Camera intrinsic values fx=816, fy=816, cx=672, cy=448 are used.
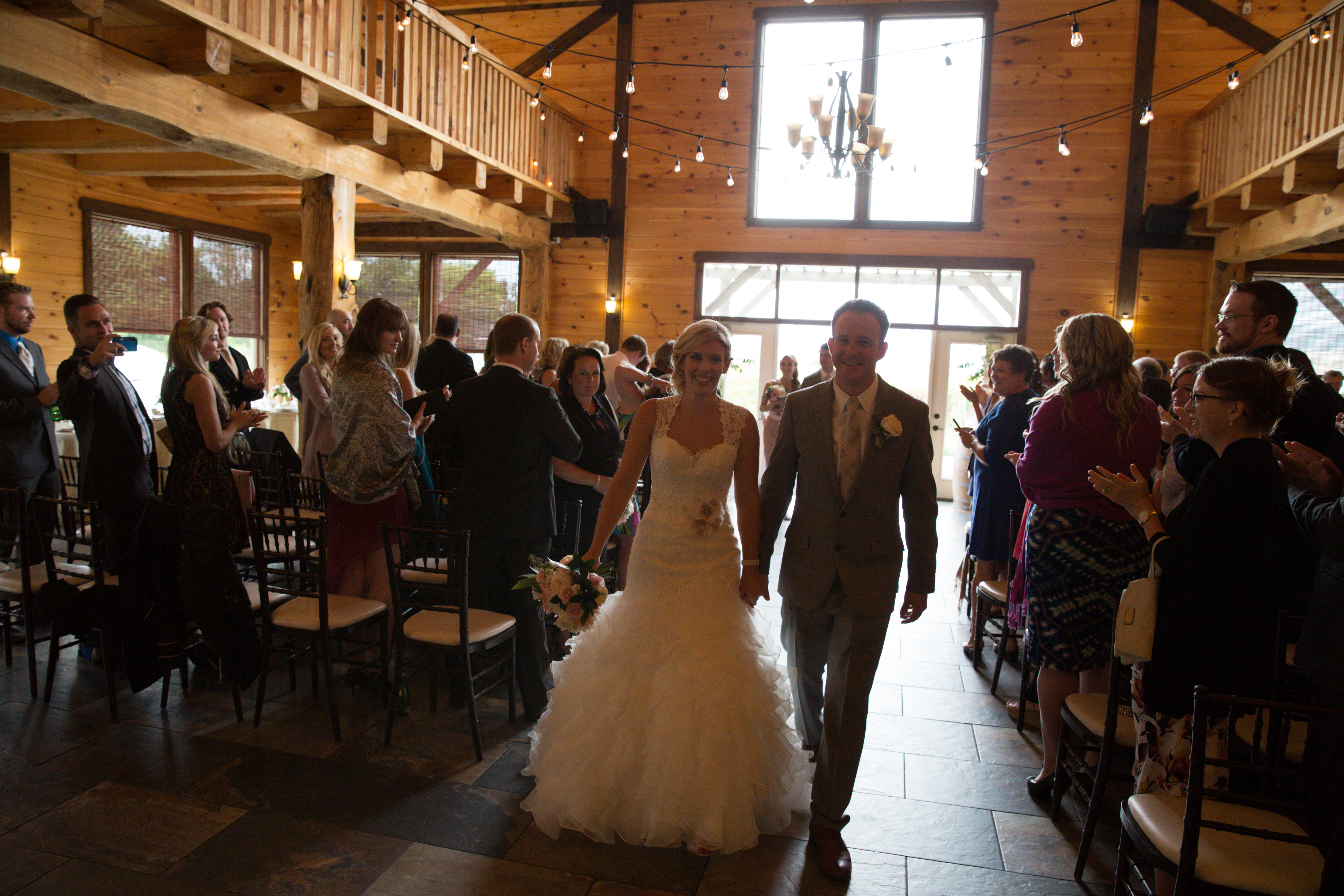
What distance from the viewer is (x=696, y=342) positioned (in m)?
2.63

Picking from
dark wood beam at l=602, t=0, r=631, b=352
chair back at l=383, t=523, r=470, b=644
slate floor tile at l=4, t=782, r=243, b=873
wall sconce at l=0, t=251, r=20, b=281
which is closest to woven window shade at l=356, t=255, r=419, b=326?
dark wood beam at l=602, t=0, r=631, b=352

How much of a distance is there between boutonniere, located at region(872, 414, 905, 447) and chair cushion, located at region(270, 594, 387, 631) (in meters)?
2.23

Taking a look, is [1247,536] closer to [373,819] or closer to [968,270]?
[373,819]

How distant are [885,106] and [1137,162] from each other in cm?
308

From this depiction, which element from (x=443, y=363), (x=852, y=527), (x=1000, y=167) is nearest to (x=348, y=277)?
(x=443, y=363)

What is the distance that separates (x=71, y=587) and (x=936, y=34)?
10.8m

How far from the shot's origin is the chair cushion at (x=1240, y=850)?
1.75 meters

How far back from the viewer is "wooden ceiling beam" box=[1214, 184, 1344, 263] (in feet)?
23.3

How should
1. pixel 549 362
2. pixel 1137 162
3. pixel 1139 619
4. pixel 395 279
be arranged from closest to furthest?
pixel 1139 619 → pixel 549 362 → pixel 1137 162 → pixel 395 279

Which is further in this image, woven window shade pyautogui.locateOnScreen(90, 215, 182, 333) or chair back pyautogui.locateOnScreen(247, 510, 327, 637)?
woven window shade pyautogui.locateOnScreen(90, 215, 182, 333)

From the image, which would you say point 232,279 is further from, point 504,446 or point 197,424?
point 504,446

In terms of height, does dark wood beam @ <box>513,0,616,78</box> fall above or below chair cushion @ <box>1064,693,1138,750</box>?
above

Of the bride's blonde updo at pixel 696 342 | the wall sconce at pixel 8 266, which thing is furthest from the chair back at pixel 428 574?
the wall sconce at pixel 8 266

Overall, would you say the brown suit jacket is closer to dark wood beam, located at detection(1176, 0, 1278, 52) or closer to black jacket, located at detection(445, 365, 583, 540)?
black jacket, located at detection(445, 365, 583, 540)
